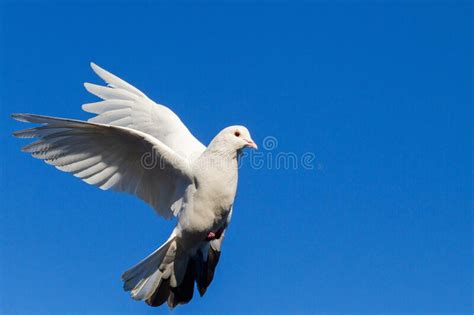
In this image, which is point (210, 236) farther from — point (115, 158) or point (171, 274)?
point (115, 158)

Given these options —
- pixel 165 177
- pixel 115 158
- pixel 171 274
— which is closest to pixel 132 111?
pixel 115 158

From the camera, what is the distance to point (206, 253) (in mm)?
19844

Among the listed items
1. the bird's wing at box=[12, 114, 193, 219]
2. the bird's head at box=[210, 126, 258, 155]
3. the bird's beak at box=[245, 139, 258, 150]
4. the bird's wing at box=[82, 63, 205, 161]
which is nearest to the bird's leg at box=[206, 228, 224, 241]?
the bird's wing at box=[12, 114, 193, 219]

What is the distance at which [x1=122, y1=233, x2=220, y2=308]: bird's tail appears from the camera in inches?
758

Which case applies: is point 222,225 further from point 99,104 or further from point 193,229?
point 99,104

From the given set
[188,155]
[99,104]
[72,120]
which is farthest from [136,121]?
[72,120]

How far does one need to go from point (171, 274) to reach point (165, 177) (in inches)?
89.9

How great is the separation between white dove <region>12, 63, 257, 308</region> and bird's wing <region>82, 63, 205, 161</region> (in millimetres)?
545

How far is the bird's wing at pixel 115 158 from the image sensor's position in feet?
60.0

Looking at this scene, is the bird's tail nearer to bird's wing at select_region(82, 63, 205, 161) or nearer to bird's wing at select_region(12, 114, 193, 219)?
bird's wing at select_region(12, 114, 193, 219)

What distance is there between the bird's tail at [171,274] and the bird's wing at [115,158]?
0.89 m

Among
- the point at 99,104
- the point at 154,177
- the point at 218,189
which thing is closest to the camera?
the point at 218,189

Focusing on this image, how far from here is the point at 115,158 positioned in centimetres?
1906

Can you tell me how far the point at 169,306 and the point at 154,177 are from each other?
9.96 feet
